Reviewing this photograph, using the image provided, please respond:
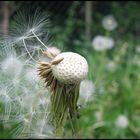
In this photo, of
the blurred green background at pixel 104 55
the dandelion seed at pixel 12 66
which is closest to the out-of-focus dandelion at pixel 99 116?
the blurred green background at pixel 104 55

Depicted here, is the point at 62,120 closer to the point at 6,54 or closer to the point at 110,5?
the point at 6,54

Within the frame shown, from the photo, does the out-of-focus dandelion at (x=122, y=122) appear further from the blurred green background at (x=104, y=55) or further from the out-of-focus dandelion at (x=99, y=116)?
the out-of-focus dandelion at (x=99, y=116)

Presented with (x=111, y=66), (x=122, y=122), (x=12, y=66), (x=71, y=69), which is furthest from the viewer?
(x=111, y=66)

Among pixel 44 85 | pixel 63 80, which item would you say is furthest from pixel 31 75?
pixel 63 80

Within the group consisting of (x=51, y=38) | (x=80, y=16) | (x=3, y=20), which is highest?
(x=80, y=16)

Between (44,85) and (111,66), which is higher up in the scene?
(111,66)

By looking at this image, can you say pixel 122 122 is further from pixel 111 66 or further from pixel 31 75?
pixel 31 75

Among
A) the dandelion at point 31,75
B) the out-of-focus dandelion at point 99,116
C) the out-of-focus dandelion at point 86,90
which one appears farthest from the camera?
the out-of-focus dandelion at point 99,116

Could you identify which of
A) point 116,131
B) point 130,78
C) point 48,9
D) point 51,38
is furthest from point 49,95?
point 48,9
